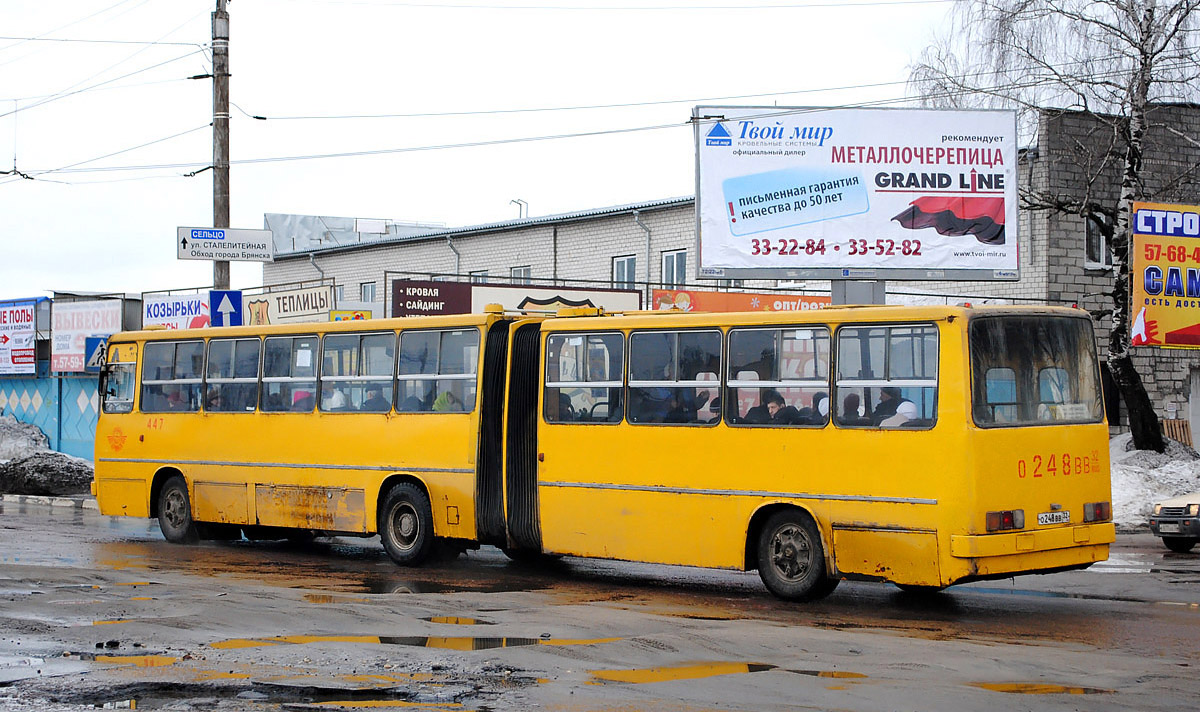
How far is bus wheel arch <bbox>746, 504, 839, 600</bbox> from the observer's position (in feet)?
40.9

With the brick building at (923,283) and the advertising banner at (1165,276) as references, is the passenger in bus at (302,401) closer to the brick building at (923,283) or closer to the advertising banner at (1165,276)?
the brick building at (923,283)

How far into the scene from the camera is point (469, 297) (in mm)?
31297

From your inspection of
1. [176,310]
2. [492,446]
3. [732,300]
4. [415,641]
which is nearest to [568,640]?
[415,641]

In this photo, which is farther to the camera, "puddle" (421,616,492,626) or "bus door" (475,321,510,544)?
"bus door" (475,321,510,544)

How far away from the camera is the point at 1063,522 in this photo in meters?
12.1

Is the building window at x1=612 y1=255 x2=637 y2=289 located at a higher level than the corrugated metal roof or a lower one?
lower

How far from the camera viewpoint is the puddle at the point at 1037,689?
27.1 ft

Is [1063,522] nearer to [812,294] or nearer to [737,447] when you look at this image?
[737,447]

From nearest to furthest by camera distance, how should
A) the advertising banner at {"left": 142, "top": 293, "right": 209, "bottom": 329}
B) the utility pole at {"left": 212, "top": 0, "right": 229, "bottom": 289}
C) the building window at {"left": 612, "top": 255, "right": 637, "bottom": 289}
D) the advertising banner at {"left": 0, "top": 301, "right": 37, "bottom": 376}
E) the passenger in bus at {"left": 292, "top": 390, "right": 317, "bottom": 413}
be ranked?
the passenger in bus at {"left": 292, "top": 390, "right": 317, "bottom": 413} → the utility pole at {"left": 212, "top": 0, "right": 229, "bottom": 289} → the advertising banner at {"left": 142, "top": 293, "right": 209, "bottom": 329} → the advertising banner at {"left": 0, "top": 301, "right": 37, "bottom": 376} → the building window at {"left": 612, "top": 255, "right": 637, "bottom": 289}

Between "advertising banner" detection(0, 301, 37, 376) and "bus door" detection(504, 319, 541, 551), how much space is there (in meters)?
25.0

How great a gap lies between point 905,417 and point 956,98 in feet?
62.4

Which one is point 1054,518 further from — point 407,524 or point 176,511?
point 176,511

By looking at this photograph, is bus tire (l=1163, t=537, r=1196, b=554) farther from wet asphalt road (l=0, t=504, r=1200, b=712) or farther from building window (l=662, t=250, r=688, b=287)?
building window (l=662, t=250, r=688, b=287)

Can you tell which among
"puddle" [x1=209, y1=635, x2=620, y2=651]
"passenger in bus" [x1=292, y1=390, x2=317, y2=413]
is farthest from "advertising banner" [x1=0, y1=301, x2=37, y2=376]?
"puddle" [x1=209, y1=635, x2=620, y2=651]
